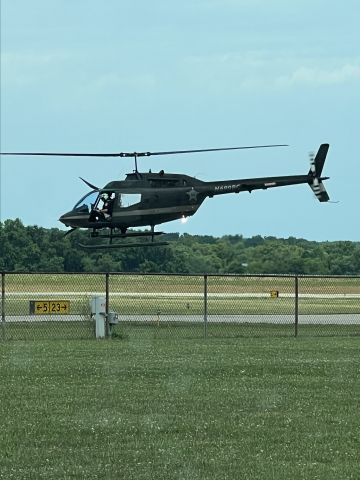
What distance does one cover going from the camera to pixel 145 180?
30.7m

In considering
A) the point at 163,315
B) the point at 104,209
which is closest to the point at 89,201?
the point at 104,209

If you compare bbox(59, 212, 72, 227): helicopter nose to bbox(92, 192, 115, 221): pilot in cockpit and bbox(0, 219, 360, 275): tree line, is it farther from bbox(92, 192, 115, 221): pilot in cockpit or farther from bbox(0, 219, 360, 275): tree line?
bbox(0, 219, 360, 275): tree line

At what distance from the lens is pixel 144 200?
3038 cm

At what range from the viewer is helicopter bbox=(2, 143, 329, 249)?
29.7 m

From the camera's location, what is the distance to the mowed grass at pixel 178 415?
10820 millimetres

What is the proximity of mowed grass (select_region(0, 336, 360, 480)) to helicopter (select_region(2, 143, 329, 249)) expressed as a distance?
828 cm

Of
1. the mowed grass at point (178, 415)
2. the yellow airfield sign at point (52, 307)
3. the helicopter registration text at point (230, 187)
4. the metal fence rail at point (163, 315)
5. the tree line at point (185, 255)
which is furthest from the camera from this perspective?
the tree line at point (185, 255)

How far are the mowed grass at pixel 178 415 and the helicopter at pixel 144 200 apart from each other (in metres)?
8.28

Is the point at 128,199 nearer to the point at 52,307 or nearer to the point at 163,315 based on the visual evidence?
the point at 52,307

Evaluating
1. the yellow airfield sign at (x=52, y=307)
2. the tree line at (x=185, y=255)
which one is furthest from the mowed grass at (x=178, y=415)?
the tree line at (x=185, y=255)

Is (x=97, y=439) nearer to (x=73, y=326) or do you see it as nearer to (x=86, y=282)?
(x=73, y=326)

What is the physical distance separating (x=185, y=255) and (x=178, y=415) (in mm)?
35094

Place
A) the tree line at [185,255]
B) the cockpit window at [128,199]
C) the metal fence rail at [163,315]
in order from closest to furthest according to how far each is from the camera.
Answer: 1. the metal fence rail at [163,315]
2. the cockpit window at [128,199]
3. the tree line at [185,255]

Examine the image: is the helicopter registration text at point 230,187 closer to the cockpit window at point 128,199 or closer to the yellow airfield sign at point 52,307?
the cockpit window at point 128,199
